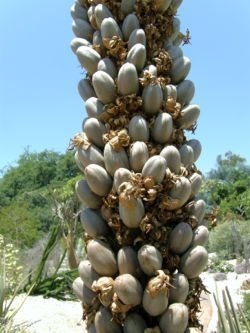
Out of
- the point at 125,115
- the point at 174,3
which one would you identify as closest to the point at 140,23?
the point at 174,3

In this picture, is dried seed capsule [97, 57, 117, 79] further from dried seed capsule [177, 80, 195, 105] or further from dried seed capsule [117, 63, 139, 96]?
dried seed capsule [177, 80, 195, 105]

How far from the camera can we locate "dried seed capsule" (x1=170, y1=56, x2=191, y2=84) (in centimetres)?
289

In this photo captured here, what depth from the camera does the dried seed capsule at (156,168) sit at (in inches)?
95.2

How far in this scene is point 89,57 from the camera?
2.88 metres

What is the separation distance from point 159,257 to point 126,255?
158 mm

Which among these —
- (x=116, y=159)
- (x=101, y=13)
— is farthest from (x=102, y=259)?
(x=101, y=13)

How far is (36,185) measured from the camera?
5609cm

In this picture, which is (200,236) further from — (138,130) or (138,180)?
(138,130)

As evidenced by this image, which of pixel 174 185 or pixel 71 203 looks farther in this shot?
pixel 71 203

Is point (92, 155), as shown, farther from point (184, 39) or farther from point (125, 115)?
point (184, 39)

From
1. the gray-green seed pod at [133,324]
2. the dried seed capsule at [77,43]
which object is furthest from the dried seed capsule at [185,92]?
the gray-green seed pod at [133,324]

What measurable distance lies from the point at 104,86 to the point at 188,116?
1.67 feet

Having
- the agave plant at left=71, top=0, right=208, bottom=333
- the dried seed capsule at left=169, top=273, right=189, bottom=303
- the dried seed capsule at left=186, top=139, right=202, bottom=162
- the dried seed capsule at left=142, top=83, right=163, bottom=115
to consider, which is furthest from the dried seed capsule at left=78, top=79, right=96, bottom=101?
the dried seed capsule at left=169, top=273, right=189, bottom=303

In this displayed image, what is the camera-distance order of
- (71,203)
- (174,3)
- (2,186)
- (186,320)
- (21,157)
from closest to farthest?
(186,320) < (174,3) < (71,203) < (2,186) < (21,157)
